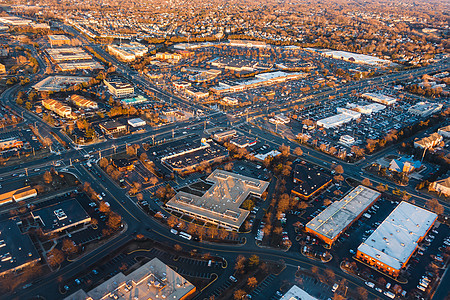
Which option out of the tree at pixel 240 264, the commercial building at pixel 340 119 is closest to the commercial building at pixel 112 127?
the tree at pixel 240 264

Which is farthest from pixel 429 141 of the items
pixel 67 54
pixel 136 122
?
pixel 67 54

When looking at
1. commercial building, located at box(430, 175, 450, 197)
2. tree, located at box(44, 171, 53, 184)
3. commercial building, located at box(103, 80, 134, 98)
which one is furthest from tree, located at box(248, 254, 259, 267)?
commercial building, located at box(103, 80, 134, 98)

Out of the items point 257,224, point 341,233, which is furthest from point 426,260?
point 257,224

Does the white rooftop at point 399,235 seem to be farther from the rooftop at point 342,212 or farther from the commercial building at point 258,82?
the commercial building at point 258,82

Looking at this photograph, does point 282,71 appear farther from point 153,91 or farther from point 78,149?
point 78,149

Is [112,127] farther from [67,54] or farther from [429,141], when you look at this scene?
[67,54]

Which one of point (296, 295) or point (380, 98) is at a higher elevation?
point (380, 98)
